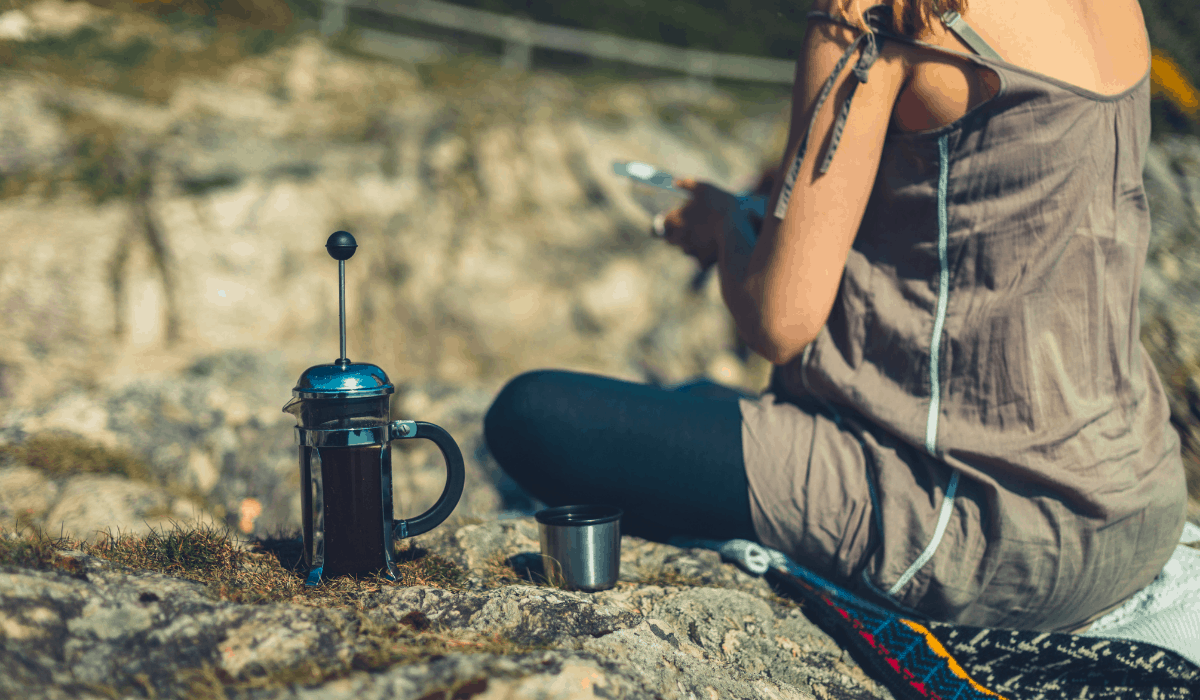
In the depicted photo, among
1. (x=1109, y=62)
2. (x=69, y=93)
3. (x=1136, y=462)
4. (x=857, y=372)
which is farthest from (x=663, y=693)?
(x=69, y=93)

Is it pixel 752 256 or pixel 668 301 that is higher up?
pixel 752 256

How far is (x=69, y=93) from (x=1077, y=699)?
493 centimetres

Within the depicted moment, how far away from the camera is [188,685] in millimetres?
868

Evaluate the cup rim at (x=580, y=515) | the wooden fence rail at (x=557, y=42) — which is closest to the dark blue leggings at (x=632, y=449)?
the cup rim at (x=580, y=515)

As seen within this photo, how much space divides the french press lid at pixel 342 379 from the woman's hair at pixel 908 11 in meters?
0.86

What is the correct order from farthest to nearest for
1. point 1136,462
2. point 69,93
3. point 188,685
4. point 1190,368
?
point 69,93 → point 1190,368 → point 1136,462 → point 188,685

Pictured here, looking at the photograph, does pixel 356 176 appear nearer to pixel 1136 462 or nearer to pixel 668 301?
pixel 668 301

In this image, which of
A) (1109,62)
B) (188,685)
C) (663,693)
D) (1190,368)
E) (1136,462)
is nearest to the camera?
(188,685)

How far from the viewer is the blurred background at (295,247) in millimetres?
2885

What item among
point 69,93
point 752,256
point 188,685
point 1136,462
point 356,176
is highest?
point 69,93

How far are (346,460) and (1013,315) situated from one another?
113cm

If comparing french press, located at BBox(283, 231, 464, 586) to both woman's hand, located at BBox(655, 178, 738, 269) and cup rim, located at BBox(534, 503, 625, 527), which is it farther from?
woman's hand, located at BBox(655, 178, 738, 269)

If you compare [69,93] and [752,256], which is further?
[69,93]

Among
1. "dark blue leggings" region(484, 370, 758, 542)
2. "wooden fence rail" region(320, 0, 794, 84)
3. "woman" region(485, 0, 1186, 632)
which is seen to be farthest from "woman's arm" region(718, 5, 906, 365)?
"wooden fence rail" region(320, 0, 794, 84)
